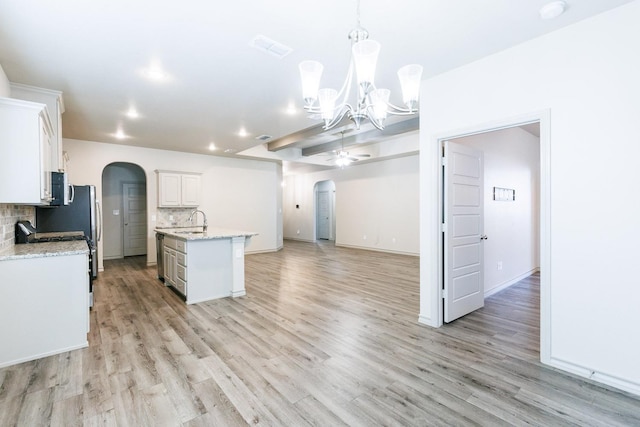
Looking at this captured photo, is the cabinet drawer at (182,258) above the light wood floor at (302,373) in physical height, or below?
above

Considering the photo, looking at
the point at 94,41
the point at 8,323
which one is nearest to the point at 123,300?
the point at 8,323

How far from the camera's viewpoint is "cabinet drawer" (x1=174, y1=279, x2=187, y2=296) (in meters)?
4.27

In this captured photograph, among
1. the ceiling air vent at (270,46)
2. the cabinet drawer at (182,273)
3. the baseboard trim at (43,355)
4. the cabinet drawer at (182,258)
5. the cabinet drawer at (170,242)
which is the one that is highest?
the ceiling air vent at (270,46)

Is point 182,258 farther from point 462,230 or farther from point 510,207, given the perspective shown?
point 510,207

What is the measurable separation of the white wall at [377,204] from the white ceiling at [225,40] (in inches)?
186

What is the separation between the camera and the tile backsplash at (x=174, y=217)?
7.12 m

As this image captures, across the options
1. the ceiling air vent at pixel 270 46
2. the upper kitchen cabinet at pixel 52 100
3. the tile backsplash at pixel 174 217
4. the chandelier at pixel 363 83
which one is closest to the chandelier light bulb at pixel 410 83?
the chandelier at pixel 363 83

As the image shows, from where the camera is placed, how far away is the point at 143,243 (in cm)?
834

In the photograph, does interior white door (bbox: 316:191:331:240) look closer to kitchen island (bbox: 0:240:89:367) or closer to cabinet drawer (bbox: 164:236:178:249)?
cabinet drawer (bbox: 164:236:178:249)

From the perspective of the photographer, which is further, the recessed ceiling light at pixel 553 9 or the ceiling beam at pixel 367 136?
the ceiling beam at pixel 367 136

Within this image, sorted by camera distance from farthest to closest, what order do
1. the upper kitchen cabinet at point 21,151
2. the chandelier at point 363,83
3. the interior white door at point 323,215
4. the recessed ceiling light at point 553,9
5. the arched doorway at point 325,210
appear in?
the interior white door at point 323,215 < the arched doorway at point 325,210 < the upper kitchen cabinet at point 21,151 < the recessed ceiling light at point 553,9 < the chandelier at point 363,83

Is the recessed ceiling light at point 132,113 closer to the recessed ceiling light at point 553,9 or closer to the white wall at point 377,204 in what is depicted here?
the recessed ceiling light at point 553,9

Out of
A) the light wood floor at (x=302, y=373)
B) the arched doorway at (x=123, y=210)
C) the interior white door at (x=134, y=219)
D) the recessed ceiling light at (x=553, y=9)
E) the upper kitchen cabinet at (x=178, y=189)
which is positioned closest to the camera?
the light wood floor at (x=302, y=373)

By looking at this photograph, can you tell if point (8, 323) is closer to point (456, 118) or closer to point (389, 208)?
point (456, 118)
